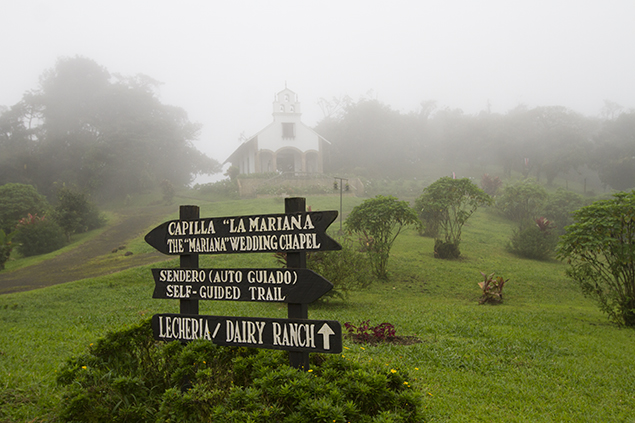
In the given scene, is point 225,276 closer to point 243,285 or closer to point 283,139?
point 243,285

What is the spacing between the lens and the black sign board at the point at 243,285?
3506 millimetres

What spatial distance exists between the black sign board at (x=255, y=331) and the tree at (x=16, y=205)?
24.3 m

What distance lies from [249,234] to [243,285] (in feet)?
1.52

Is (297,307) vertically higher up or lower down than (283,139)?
lower down

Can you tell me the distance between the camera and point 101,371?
3844 mm

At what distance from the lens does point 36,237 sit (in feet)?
68.8

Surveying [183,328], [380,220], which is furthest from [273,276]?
[380,220]

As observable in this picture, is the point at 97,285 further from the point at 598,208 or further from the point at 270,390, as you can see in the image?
the point at 598,208

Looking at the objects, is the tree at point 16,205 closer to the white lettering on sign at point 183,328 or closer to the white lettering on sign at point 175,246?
the white lettering on sign at point 175,246

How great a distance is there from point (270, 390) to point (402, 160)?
52.4 meters

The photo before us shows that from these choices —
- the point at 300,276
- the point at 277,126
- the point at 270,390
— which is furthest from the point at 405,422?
the point at 277,126

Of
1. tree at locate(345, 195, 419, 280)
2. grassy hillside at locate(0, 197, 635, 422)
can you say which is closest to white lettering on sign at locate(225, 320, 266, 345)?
grassy hillside at locate(0, 197, 635, 422)

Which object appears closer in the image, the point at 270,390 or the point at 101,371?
the point at 270,390

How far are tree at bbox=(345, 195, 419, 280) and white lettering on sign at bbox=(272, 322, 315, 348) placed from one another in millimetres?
9602
